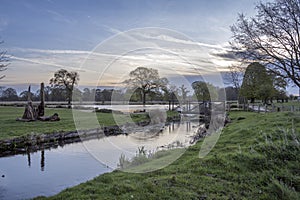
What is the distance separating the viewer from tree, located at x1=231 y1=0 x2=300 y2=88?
1495cm

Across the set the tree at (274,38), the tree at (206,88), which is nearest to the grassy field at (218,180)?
the tree at (206,88)

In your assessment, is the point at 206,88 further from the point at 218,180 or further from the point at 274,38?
the point at 218,180

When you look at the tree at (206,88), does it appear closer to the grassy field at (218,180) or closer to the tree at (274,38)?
the tree at (274,38)

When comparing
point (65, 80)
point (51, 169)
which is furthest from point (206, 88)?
point (65, 80)

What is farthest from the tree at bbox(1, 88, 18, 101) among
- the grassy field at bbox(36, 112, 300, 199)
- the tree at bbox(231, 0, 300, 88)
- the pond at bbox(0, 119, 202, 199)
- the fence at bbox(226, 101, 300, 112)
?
the grassy field at bbox(36, 112, 300, 199)

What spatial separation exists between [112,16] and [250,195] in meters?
12.2

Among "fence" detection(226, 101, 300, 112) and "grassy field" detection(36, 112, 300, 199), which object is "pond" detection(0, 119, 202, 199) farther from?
"fence" detection(226, 101, 300, 112)

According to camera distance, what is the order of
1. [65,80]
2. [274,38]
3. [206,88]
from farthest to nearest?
[65,80]
[206,88]
[274,38]

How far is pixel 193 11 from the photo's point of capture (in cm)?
1432

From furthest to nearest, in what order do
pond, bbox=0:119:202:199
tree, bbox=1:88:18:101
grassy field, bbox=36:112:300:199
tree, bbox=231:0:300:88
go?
tree, bbox=1:88:18:101 → tree, bbox=231:0:300:88 → pond, bbox=0:119:202:199 → grassy field, bbox=36:112:300:199

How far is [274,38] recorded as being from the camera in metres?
15.8

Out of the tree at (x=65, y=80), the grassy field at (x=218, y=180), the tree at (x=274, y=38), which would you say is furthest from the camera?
the tree at (x=65, y=80)

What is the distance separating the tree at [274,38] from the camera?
14.9 meters

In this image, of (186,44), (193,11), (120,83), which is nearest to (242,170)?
(186,44)
